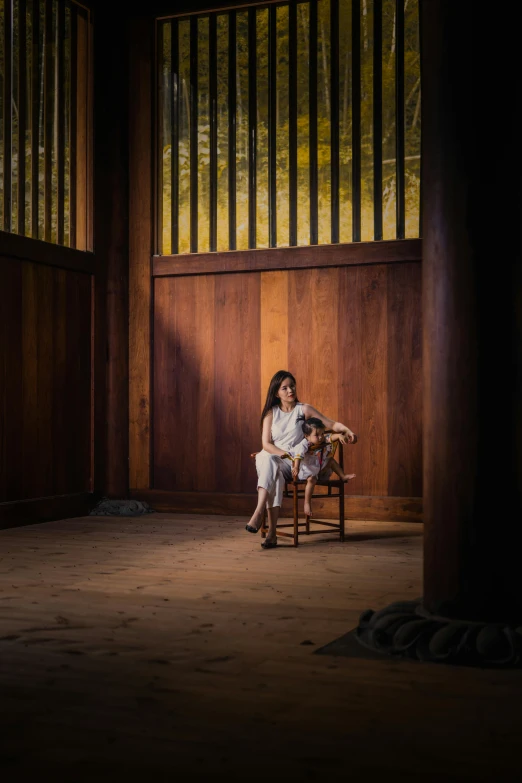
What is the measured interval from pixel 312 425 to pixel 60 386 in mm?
2032

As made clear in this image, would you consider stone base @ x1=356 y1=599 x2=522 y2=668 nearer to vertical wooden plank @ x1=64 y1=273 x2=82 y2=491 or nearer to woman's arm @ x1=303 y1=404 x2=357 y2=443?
woman's arm @ x1=303 y1=404 x2=357 y2=443

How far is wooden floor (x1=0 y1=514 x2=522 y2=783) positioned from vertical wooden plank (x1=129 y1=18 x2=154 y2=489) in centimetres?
262

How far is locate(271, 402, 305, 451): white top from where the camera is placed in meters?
5.46

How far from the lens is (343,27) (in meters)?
6.52

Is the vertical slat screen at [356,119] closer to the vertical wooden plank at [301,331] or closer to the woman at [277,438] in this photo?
the vertical wooden plank at [301,331]

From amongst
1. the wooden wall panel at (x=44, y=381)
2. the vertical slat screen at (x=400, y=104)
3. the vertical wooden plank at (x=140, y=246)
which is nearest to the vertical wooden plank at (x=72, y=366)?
the wooden wall panel at (x=44, y=381)

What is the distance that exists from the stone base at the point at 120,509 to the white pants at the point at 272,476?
1.78 meters

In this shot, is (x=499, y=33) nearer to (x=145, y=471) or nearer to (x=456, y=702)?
(x=456, y=702)

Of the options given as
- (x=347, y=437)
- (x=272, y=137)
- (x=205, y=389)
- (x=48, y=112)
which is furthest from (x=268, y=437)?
(x=48, y=112)

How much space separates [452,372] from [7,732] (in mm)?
1621

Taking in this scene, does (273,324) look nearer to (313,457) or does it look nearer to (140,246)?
(140,246)

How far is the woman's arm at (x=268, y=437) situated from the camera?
534cm

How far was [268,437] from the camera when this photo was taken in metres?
5.42

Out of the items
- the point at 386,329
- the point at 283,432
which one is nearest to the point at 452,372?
the point at 283,432
